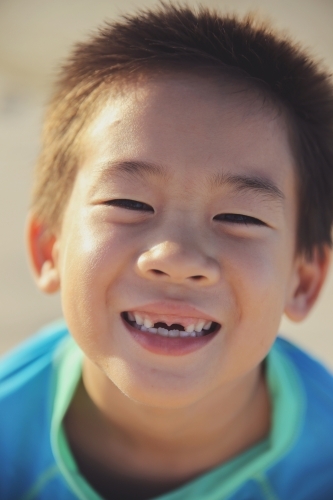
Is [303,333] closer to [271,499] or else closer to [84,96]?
[271,499]

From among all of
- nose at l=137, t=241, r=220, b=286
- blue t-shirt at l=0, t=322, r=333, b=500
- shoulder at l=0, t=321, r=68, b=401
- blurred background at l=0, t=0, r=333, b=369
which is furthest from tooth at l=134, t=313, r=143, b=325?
blurred background at l=0, t=0, r=333, b=369

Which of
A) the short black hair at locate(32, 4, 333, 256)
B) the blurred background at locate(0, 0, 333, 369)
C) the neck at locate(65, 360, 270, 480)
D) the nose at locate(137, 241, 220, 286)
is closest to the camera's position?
the nose at locate(137, 241, 220, 286)

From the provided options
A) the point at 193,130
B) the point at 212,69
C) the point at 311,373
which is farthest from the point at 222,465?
the point at 212,69

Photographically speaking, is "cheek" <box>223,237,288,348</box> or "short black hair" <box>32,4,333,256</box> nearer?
"cheek" <box>223,237,288,348</box>

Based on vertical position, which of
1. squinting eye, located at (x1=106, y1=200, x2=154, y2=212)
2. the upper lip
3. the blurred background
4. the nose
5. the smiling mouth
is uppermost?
squinting eye, located at (x1=106, y1=200, x2=154, y2=212)

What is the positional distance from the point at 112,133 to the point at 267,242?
39 centimetres

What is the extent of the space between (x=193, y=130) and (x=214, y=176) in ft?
0.34

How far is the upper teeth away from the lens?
132cm

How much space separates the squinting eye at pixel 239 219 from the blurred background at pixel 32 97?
90cm

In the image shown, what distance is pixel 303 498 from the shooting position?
1680mm

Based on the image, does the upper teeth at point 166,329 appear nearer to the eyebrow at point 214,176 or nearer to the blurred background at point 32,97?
the eyebrow at point 214,176

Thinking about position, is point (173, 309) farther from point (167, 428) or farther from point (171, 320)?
point (167, 428)

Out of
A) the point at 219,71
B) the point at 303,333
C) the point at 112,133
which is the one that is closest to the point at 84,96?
the point at 112,133

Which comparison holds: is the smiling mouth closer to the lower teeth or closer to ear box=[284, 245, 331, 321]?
the lower teeth
